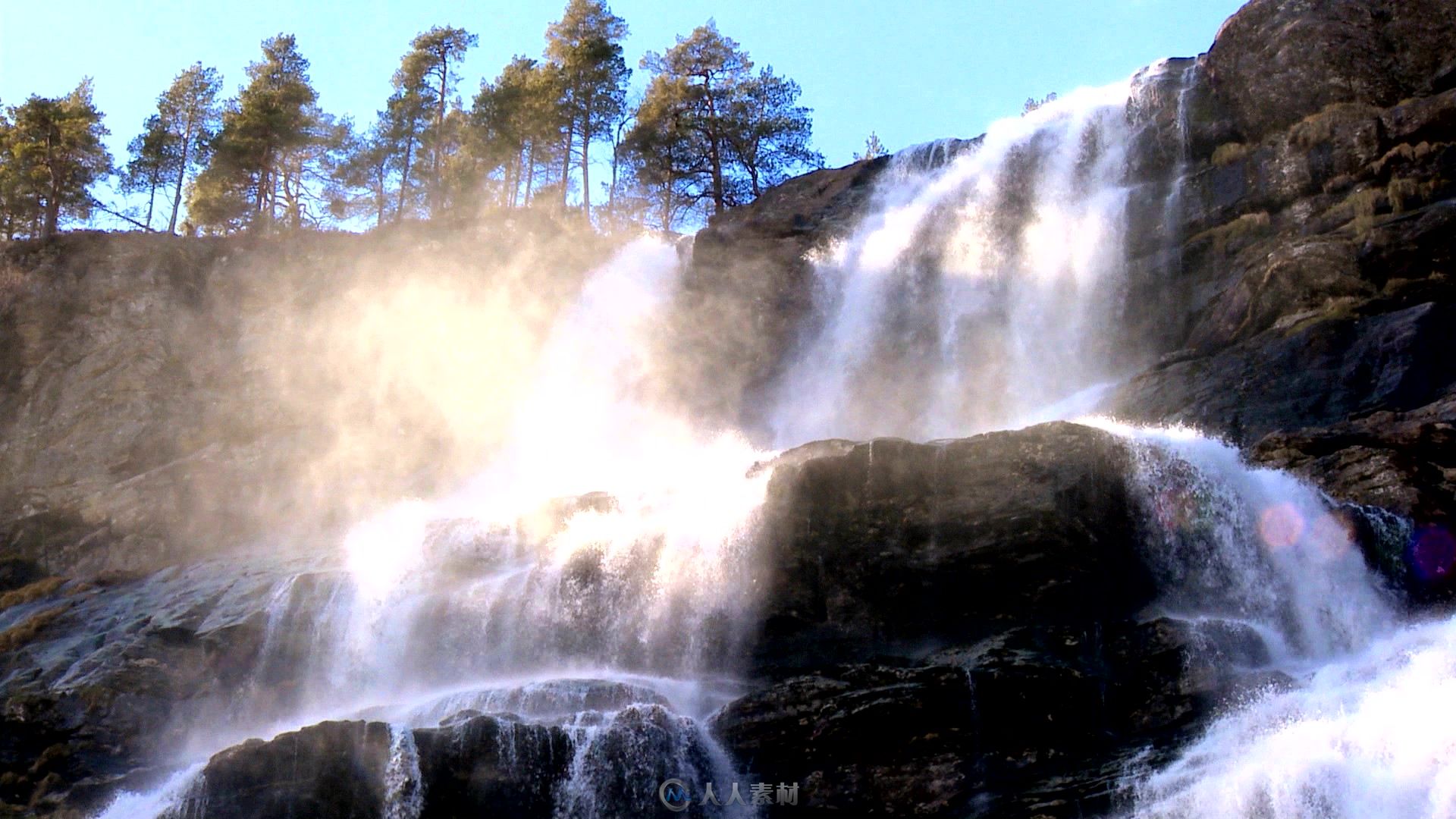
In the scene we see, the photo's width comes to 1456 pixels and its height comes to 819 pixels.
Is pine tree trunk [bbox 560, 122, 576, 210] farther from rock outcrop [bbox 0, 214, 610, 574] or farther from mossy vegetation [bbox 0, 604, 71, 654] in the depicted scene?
mossy vegetation [bbox 0, 604, 71, 654]

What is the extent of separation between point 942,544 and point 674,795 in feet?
18.4

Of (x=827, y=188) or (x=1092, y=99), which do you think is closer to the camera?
(x=1092, y=99)

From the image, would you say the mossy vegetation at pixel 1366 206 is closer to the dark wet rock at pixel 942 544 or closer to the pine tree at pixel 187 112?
the dark wet rock at pixel 942 544

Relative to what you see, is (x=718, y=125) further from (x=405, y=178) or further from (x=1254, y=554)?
(x=1254, y=554)

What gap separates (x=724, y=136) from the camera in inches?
1639

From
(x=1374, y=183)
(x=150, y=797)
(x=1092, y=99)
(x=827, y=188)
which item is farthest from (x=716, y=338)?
(x=150, y=797)

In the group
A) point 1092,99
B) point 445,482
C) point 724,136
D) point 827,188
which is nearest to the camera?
point 1092,99

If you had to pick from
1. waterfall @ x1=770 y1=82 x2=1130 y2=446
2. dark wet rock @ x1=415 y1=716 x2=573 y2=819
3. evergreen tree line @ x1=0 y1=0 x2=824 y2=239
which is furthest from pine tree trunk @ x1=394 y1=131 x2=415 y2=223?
dark wet rock @ x1=415 y1=716 x2=573 y2=819

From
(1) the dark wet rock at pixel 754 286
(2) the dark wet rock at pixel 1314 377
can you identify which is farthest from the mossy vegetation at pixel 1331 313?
(1) the dark wet rock at pixel 754 286

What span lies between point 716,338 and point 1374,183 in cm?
1743

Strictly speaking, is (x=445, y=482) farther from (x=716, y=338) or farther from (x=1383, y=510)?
(x=1383, y=510)

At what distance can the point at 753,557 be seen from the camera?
66.2 feet

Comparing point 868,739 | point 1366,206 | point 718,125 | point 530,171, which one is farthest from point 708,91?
point 868,739

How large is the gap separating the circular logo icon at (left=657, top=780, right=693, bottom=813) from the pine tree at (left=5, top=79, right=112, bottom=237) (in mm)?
36360
